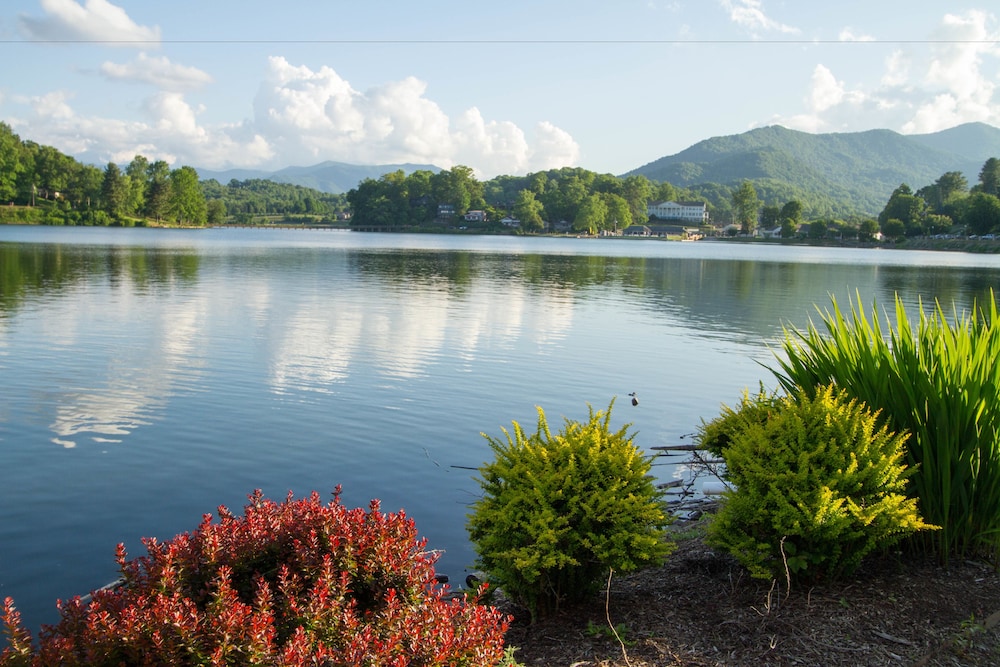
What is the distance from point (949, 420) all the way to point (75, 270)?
1722 inches

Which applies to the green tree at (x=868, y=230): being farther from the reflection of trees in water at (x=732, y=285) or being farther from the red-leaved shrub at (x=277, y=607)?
the red-leaved shrub at (x=277, y=607)

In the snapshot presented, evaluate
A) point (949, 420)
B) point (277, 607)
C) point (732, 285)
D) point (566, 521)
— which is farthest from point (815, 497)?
point (732, 285)

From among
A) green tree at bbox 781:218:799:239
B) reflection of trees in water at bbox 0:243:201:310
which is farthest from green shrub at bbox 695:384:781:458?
green tree at bbox 781:218:799:239

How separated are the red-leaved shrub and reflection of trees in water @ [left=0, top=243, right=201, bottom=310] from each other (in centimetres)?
Answer: 2545

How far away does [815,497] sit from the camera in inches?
192

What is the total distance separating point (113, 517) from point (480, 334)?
1494cm

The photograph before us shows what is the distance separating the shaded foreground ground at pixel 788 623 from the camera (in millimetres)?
4453

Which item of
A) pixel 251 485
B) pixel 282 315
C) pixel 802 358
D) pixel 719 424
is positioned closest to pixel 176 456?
pixel 251 485

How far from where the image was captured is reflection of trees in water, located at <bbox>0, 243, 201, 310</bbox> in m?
31.1

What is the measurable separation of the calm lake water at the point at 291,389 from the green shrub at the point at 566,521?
300 centimetres

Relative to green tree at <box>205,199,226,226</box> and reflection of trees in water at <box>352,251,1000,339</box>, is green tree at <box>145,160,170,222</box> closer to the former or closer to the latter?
green tree at <box>205,199,226,226</box>

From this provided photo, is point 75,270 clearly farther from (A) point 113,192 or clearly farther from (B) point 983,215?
(B) point 983,215

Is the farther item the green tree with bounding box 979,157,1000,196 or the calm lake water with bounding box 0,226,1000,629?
the green tree with bounding box 979,157,1000,196

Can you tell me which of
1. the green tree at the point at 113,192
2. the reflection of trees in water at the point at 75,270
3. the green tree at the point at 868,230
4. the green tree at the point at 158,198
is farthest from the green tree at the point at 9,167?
the green tree at the point at 868,230
